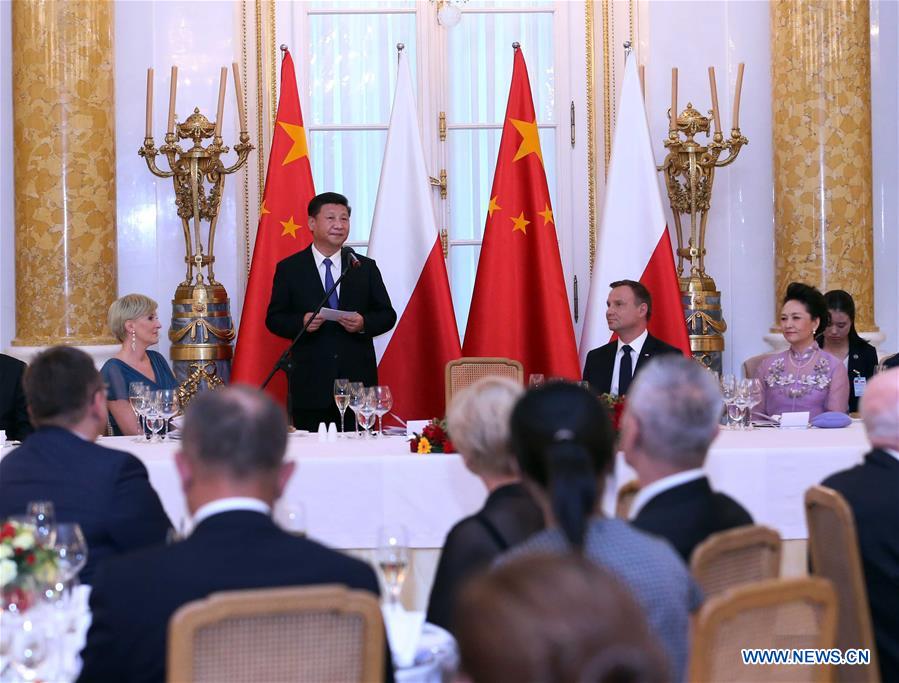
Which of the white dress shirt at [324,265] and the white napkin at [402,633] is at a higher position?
the white dress shirt at [324,265]

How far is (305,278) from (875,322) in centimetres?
365

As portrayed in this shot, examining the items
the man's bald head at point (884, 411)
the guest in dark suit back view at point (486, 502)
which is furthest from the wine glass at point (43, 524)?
the man's bald head at point (884, 411)

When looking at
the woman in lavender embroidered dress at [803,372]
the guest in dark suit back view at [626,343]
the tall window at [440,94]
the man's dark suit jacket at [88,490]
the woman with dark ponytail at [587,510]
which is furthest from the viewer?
the tall window at [440,94]

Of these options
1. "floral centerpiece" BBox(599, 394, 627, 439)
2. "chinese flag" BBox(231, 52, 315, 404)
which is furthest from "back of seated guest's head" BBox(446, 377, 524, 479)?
"chinese flag" BBox(231, 52, 315, 404)

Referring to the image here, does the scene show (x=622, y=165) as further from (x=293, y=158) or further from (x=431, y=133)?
(x=293, y=158)

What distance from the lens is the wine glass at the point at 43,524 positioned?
220 cm

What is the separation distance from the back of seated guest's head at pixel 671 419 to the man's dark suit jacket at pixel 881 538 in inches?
20.0

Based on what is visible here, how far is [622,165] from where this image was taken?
689cm

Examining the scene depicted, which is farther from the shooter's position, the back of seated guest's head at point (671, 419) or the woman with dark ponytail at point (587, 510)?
the back of seated guest's head at point (671, 419)

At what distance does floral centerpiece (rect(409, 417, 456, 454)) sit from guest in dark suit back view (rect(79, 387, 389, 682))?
2.10 metres

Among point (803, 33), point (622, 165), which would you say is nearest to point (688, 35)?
point (803, 33)

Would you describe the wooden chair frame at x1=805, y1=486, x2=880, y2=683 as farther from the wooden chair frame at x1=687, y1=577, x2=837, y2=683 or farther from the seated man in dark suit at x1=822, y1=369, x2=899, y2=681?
the wooden chair frame at x1=687, y1=577, x2=837, y2=683

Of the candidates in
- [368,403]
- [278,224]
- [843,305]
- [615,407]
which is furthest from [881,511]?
[278,224]

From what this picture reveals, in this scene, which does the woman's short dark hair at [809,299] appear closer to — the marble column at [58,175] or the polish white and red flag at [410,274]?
the polish white and red flag at [410,274]
